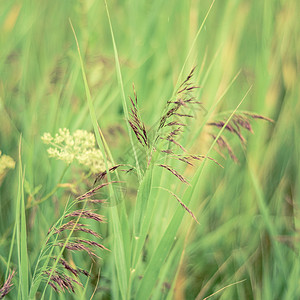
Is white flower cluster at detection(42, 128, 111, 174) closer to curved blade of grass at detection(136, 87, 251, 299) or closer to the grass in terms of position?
the grass

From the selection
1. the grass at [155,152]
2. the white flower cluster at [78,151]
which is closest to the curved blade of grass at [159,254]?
the grass at [155,152]

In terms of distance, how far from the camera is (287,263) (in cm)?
113

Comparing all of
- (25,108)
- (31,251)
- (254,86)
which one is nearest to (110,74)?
(25,108)

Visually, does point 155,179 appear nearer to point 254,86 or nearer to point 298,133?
point 298,133

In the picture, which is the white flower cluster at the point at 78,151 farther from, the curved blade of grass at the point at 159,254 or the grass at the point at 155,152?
the curved blade of grass at the point at 159,254

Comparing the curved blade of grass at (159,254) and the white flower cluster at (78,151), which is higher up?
the white flower cluster at (78,151)

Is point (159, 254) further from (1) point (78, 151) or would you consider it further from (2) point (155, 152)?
(1) point (78, 151)

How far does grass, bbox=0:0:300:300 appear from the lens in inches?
36.1

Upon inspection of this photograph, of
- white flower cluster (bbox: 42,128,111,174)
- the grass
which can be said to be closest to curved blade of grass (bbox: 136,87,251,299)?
the grass

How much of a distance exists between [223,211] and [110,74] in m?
0.56

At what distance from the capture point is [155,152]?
0.80 meters

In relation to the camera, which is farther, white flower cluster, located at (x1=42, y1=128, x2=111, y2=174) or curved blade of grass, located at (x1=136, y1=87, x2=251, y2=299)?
white flower cluster, located at (x1=42, y1=128, x2=111, y2=174)

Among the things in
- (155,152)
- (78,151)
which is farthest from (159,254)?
(78,151)

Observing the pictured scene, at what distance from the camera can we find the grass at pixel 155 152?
918mm
